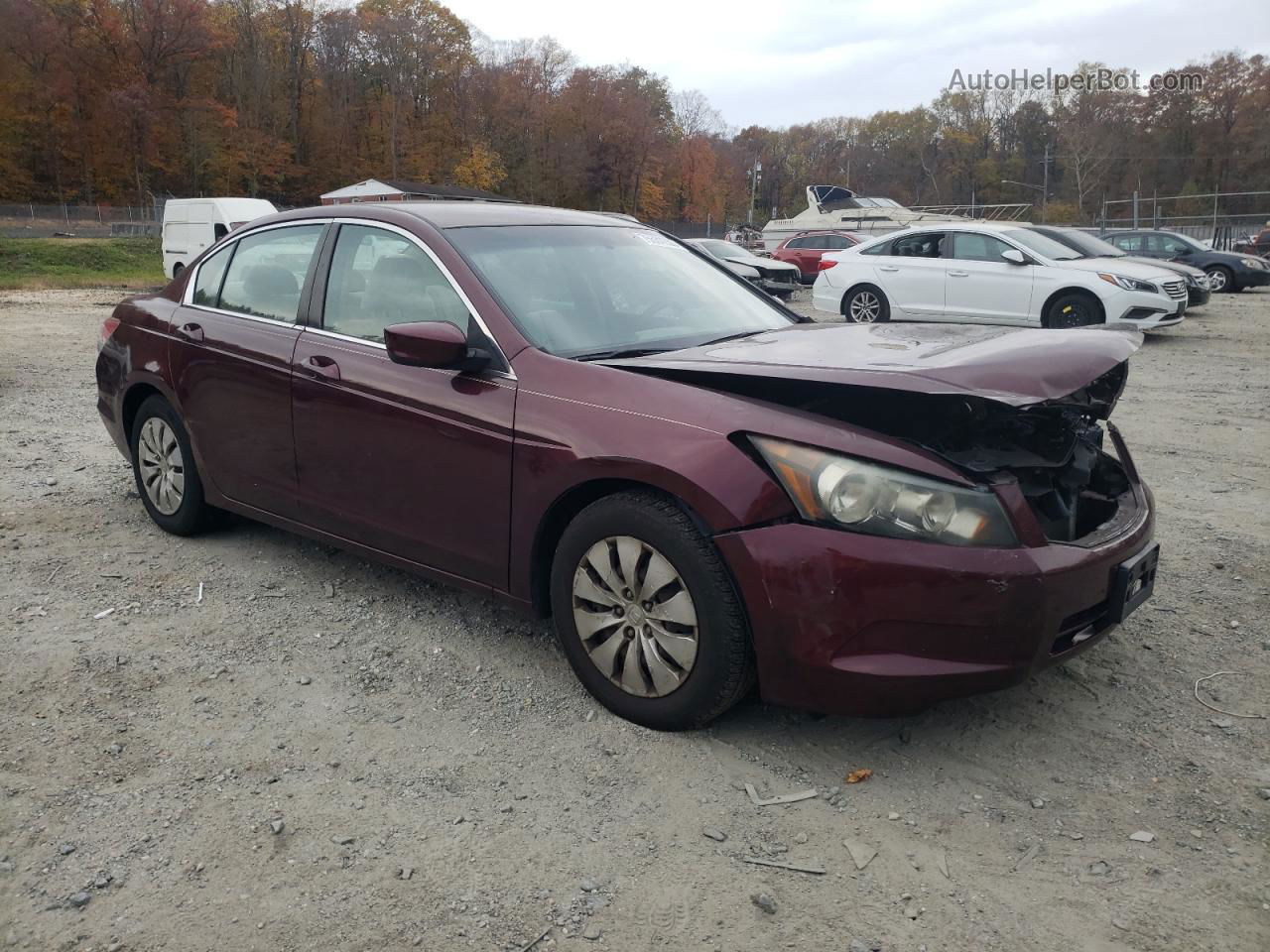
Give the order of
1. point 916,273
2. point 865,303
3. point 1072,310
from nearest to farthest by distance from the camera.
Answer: point 1072,310
point 916,273
point 865,303

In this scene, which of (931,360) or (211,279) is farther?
(211,279)

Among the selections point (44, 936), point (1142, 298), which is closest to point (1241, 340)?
point (1142, 298)

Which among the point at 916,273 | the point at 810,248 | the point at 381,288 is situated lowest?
the point at 381,288

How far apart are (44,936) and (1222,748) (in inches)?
125

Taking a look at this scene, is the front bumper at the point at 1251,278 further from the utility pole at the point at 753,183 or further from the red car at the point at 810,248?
the utility pole at the point at 753,183

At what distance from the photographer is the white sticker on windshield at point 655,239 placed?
→ 4477 millimetres

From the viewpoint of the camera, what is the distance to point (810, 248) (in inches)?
1153

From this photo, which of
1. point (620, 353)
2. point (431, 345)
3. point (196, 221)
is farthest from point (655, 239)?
point (196, 221)

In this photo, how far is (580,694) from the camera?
3.47 meters

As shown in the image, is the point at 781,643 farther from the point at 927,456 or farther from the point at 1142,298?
the point at 1142,298

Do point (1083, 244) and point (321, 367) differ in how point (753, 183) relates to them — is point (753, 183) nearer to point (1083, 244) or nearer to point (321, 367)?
point (1083, 244)

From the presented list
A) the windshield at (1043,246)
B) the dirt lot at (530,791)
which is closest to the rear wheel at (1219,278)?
the windshield at (1043,246)

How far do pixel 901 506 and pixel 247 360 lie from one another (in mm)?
2856

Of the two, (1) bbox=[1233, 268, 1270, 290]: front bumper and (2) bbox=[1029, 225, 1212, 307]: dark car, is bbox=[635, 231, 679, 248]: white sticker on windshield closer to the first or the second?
(2) bbox=[1029, 225, 1212, 307]: dark car
